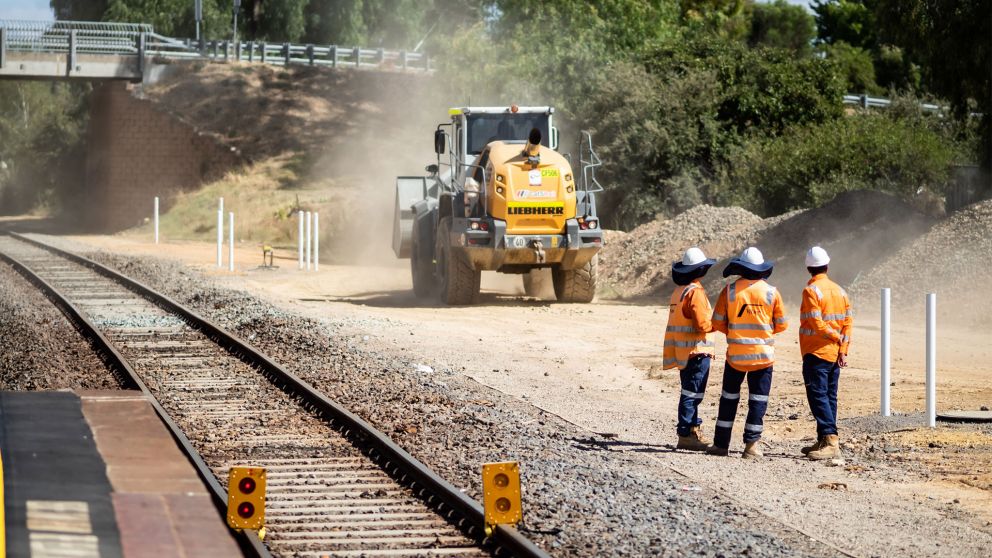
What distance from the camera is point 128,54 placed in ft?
196

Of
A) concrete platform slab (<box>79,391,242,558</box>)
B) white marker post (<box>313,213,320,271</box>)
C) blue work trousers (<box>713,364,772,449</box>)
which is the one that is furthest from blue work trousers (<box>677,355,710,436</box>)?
white marker post (<box>313,213,320,271</box>)

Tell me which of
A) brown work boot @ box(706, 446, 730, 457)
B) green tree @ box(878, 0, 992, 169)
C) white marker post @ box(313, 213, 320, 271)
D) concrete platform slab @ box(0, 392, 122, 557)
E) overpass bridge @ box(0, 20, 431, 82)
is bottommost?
brown work boot @ box(706, 446, 730, 457)

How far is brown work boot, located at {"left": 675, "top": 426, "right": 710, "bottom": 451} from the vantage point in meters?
11.5

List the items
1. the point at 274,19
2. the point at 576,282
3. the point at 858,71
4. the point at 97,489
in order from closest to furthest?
1. the point at 97,489
2. the point at 576,282
3. the point at 858,71
4. the point at 274,19

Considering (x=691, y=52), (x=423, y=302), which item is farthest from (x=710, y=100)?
(x=423, y=302)

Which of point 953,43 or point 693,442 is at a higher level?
point 953,43

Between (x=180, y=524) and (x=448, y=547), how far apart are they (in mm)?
1659

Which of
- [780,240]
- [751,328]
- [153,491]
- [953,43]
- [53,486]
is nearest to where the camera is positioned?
[53,486]

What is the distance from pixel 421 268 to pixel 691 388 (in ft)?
46.4

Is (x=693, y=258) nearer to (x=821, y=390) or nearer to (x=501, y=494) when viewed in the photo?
(x=821, y=390)

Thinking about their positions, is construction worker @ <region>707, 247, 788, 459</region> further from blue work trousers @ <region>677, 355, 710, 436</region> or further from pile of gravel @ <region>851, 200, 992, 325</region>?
pile of gravel @ <region>851, 200, 992, 325</region>

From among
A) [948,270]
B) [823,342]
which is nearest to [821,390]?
[823,342]

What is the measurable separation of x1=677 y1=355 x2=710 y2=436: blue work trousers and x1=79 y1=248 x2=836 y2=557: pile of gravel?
37 centimetres

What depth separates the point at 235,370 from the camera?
51.7ft
